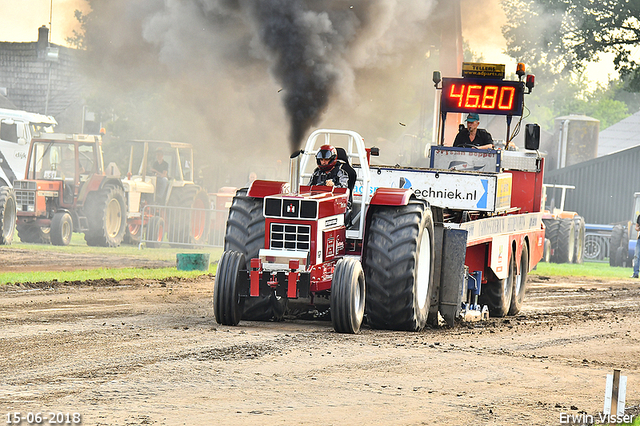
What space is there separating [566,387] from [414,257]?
2.64 meters

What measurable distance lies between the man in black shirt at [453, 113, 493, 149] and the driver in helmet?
157 inches

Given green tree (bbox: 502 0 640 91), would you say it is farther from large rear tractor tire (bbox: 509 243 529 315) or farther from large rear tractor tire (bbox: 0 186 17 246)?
large rear tractor tire (bbox: 509 243 529 315)

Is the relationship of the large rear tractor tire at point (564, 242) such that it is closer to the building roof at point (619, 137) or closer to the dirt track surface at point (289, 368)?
the dirt track surface at point (289, 368)

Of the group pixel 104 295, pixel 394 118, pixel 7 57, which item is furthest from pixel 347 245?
pixel 7 57

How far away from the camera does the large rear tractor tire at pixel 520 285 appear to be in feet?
45.0

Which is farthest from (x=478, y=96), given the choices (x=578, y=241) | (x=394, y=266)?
(x=578, y=241)

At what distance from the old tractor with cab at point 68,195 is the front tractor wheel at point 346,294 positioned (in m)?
15.0

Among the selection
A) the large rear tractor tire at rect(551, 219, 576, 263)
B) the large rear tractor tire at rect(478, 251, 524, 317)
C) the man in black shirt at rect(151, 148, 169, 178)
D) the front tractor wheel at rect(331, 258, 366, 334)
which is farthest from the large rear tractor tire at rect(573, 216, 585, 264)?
the front tractor wheel at rect(331, 258, 366, 334)

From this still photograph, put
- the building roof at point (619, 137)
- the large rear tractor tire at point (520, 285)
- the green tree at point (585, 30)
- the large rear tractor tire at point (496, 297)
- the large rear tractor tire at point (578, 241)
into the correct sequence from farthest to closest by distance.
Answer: the building roof at point (619, 137) < the green tree at point (585, 30) < the large rear tractor tire at point (578, 241) < the large rear tractor tire at point (520, 285) < the large rear tractor tire at point (496, 297)

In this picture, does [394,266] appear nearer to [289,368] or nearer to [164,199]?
[289,368]

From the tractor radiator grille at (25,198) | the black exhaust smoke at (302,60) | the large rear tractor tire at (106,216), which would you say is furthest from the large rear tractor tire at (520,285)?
the tractor radiator grille at (25,198)

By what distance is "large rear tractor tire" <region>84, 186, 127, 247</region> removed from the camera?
2380 cm

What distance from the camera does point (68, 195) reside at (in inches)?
945

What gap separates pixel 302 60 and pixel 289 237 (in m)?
7.93
